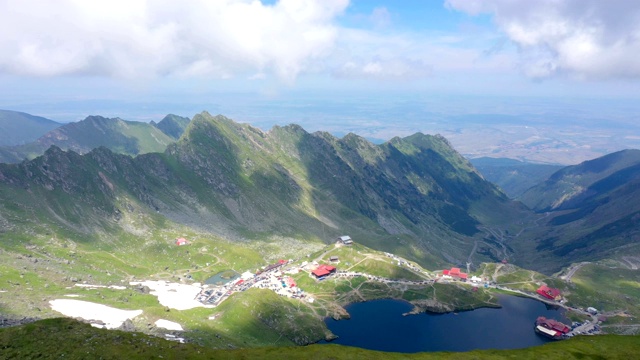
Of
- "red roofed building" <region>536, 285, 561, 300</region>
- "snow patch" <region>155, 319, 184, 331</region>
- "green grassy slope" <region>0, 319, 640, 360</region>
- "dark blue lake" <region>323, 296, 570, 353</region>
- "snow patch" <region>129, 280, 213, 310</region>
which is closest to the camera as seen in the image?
"green grassy slope" <region>0, 319, 640, 360</region>

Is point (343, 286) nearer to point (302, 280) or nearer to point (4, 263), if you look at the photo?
point (302, 280)

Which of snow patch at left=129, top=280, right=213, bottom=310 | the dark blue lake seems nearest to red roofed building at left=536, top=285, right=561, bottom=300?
the dark blue lake

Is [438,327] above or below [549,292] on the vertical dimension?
below

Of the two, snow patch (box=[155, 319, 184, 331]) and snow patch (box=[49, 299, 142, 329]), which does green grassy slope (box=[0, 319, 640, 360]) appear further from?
snow patch (box=[49, 299, 142, 329])

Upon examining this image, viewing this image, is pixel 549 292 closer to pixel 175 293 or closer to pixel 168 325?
pixel 168 325

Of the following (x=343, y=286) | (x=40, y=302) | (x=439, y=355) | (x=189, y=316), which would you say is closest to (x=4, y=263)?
(x=40, y=302)

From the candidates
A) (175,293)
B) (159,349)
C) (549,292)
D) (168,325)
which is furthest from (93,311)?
(549,292)
